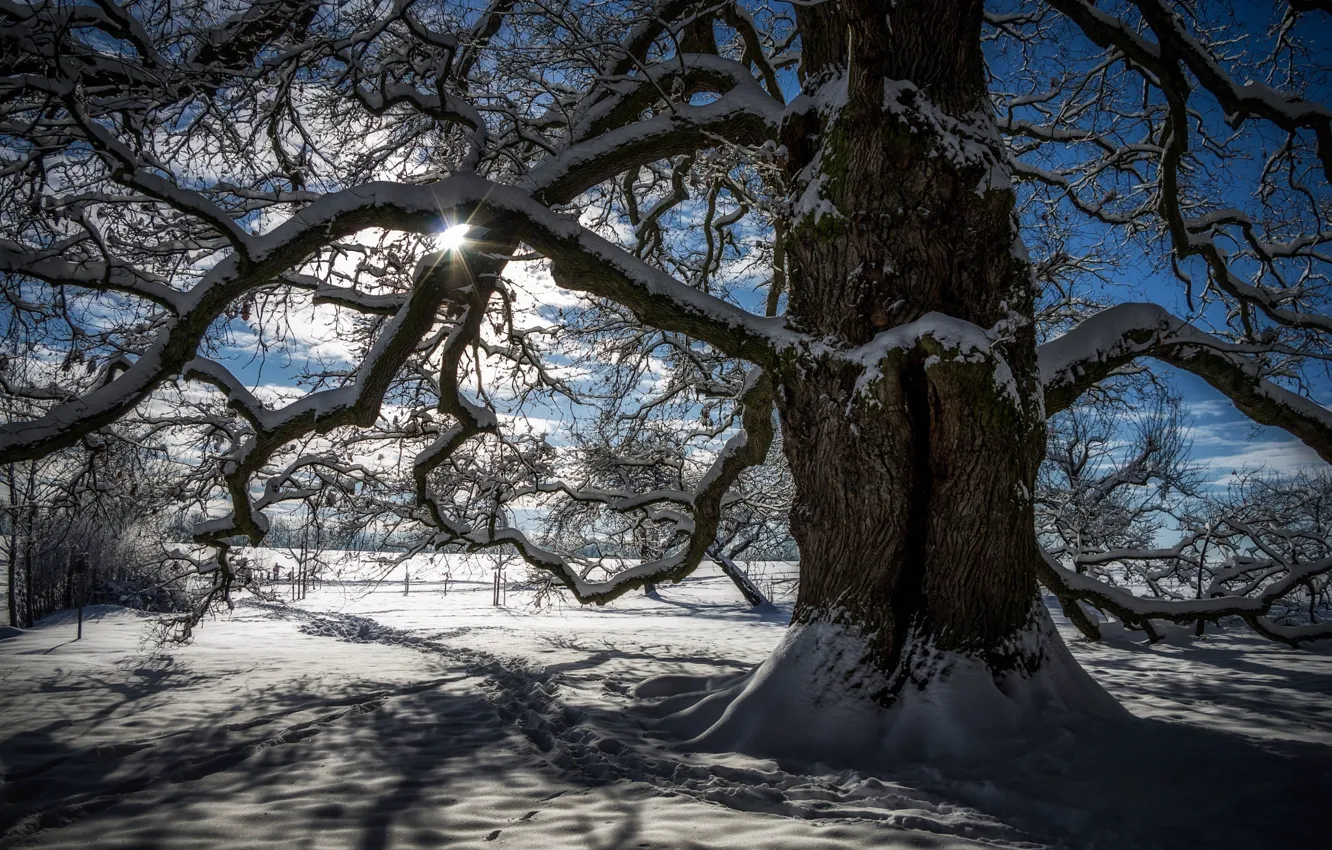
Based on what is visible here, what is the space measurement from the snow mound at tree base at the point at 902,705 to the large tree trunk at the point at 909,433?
1cm

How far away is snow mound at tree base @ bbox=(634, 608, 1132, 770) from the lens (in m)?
3.43

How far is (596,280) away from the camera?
475 centimetres

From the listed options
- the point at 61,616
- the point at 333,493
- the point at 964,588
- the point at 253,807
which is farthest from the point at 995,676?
the point at 61,616

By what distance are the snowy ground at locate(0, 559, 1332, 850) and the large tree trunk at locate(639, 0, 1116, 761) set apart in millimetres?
416

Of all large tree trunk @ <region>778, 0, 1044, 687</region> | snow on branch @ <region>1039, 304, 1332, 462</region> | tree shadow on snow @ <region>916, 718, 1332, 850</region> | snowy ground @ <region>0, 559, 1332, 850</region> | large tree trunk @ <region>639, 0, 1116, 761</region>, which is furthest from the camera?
snow on branch @ <region>1039, 304, 1332, 462</region>

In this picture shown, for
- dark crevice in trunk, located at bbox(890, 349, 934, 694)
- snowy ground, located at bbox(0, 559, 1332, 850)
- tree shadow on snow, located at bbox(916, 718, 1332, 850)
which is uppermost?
dark crevice in trunk, located at bbox(890, 349, 934, 694)

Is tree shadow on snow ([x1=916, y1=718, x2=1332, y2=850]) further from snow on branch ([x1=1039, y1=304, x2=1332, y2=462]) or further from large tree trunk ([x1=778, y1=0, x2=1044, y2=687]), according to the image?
snow on branch ([x1=1039, y1=304, x2=1332, y2=462])

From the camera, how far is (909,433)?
13.1ft

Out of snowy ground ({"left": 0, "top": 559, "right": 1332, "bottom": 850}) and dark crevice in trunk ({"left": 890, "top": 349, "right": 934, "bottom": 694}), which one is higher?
dark crevice in trunk ({"left": 890, "top": 349, "right": 934, "bottom": 694})

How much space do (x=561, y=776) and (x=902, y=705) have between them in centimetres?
189

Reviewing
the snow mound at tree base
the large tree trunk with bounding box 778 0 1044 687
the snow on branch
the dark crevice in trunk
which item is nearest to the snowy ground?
the snow mound at tree base

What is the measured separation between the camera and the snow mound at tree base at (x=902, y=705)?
3.43m

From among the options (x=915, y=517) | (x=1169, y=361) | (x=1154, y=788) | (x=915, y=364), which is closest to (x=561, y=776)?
(x=915, y=517)

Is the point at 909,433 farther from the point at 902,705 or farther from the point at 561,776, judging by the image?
the point at 561,776
